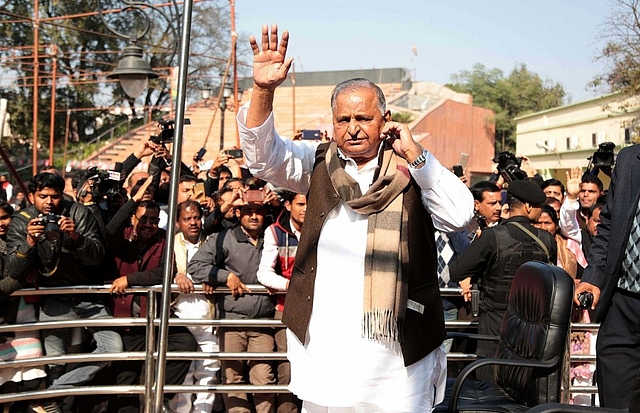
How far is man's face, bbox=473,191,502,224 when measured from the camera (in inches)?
257

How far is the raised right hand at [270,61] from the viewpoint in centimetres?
323

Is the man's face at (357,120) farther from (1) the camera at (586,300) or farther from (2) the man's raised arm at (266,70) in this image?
(1) the camera at (586,300)

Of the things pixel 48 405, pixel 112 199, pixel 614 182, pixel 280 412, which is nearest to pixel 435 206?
pixel 614 182

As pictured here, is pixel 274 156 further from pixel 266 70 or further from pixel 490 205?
pixel 490 205

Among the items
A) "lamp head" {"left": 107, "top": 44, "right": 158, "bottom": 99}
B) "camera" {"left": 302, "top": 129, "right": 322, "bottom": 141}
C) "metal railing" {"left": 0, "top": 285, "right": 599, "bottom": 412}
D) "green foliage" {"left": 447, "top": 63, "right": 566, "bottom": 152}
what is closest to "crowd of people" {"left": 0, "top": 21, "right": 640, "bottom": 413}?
"metal railing" {"left": 0, "top": 285, "right": 599, "bottom": 412}

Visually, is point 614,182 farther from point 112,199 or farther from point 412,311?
point 112,199

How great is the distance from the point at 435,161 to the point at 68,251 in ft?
10.5

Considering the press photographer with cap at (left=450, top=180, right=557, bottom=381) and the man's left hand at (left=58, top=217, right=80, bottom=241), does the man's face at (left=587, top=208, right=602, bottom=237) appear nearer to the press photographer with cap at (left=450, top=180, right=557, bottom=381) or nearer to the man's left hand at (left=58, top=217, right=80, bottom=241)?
the press photographer with cap at (left=450, top=180, right=557, bottom=381)

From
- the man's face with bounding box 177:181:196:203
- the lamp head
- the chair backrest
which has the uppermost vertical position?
the lamp head

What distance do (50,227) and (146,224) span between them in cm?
106

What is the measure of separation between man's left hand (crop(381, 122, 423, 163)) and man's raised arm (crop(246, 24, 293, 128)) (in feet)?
1.54

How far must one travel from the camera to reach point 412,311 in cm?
333

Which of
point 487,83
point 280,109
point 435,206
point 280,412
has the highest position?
point 487,83

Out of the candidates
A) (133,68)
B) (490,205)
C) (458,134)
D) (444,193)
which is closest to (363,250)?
(444,193)
